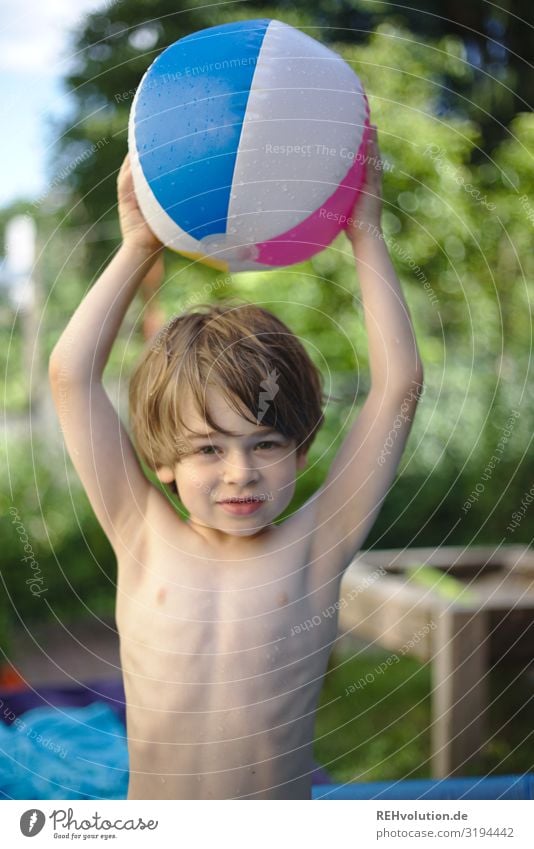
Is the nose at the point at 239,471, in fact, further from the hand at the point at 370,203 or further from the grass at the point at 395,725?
the grass at the point at 395,725

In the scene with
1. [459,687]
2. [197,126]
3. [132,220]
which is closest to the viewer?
[197,126]

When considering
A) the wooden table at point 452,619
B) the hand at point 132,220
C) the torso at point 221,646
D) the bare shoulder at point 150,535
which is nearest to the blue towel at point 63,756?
the torso at point 221,646

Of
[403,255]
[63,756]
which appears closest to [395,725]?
[63,756]

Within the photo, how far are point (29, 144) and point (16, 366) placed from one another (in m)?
1.33

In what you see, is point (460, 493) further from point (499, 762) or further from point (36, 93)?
Answer: point (36, 93)

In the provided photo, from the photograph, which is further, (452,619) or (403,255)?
(403,255)

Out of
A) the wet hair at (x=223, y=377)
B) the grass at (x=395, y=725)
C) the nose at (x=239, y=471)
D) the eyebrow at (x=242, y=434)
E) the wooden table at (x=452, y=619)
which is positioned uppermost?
the wet hair at (x=223, y=377)

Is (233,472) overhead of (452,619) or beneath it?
overhead

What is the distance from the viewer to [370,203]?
1.29 m

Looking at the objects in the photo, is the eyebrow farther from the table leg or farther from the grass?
the grass

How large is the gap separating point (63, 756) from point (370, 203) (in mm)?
1271

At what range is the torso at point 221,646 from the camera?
129cm

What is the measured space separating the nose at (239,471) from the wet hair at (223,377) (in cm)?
3

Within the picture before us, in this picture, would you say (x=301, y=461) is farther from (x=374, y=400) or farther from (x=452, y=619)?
(x=452, y=619)
